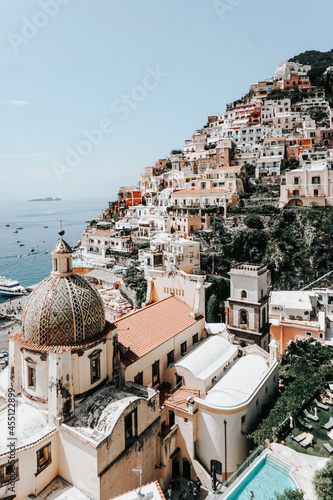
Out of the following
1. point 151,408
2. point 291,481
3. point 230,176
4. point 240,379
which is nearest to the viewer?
point 291,481

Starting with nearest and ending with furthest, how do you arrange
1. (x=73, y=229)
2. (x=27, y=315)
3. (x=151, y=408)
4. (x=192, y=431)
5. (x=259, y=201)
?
(x=27, y=315) < (x=151, y=408) < (x=192, y=431) < (x=259, y=201) < (x=73, y=229)

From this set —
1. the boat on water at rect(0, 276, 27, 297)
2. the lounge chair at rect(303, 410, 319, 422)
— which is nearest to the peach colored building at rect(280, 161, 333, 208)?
the lounge chair at rect(303, 410, 319, 422)

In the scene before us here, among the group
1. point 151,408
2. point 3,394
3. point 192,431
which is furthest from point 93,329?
point 192,431

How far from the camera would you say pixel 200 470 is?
13203mm

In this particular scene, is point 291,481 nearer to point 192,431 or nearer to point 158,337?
point 192,431

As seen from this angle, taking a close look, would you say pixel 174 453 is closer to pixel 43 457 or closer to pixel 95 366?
pixel 95 366

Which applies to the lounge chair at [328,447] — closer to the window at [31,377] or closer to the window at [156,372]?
the window at [156,372]

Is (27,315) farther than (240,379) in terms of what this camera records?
No

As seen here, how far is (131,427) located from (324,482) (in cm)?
605

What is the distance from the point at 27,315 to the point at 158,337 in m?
6.00

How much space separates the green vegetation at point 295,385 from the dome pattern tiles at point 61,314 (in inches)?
298

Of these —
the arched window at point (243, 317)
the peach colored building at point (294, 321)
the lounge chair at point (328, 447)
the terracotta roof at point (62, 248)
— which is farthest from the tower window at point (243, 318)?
the terracotta roof at point (62, 248)

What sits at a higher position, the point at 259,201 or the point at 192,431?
the point at 259,201

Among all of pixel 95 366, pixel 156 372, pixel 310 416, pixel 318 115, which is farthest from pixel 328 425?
pixel 318 115
